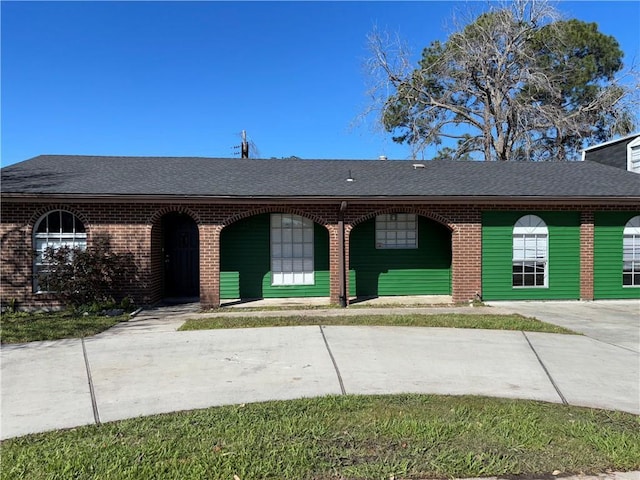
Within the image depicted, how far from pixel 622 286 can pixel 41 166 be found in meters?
15.5

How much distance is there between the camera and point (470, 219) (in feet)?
38.4

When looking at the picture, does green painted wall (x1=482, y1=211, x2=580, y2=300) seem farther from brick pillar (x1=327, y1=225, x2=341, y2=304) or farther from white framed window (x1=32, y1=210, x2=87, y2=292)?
white framed window (x1=32, y1=210, x2=87, y2=292)

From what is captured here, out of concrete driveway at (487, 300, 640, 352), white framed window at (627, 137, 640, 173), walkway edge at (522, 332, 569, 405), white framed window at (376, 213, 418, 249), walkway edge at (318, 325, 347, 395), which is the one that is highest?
white framed window at (627, 137, 640, 173)

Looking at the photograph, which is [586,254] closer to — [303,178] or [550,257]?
[550,257]

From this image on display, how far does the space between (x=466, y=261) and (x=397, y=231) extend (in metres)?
1.96

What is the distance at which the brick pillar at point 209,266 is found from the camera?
11.0 metres

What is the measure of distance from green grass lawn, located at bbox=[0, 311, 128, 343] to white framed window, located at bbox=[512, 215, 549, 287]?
9.26 m

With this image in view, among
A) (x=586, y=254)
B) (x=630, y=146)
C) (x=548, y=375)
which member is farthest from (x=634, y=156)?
(x=548, y=375)

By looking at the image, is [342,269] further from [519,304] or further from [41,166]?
[41,166]

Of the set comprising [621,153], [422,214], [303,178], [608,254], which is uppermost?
[621,153]

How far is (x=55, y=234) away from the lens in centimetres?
1091

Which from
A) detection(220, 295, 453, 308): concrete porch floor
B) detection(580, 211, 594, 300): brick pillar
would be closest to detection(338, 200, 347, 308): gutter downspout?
detection(220, 295, 453, 308): concrete porch floor

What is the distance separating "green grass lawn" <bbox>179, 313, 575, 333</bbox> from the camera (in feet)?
27.5

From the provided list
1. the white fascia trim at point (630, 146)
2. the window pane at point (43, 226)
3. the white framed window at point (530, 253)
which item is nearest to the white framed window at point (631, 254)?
the white framed window at point (530, 253)
